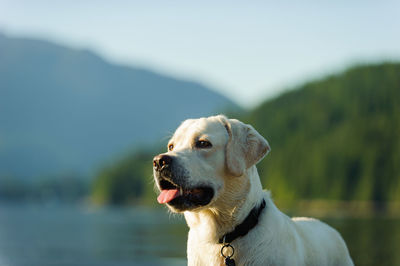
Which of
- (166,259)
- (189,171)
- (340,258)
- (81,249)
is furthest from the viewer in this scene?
(81,249)

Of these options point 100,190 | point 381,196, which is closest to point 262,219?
point 381,196

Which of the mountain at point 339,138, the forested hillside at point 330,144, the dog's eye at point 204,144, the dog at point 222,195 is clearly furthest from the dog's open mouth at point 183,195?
the mountain at point 339,138

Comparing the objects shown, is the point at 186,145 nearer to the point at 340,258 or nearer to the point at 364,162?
the point at 340,258

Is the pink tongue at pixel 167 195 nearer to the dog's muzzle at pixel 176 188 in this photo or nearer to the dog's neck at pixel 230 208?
the dog's muzzle at pixel 176 188

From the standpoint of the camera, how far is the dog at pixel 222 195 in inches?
252

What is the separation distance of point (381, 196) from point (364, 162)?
31.2ft

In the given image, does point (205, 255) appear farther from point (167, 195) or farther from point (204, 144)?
point (204, 144)

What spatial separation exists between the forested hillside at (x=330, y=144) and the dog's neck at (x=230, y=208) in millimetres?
102002

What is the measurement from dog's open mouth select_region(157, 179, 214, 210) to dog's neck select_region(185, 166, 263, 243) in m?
0.21

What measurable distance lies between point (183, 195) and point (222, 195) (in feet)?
1.70

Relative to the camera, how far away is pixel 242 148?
674cm

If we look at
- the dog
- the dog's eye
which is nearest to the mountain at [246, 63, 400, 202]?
the dog

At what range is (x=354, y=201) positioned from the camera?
360 feet

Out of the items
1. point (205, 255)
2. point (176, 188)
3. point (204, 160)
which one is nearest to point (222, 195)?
point (204, 160)
